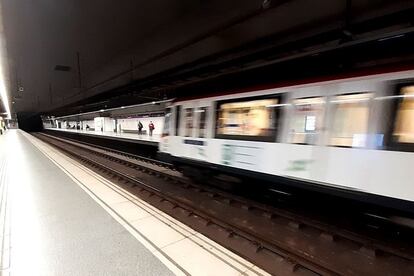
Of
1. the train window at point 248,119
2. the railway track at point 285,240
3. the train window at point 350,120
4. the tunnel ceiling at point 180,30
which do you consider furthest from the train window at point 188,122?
the train window at point 350,120

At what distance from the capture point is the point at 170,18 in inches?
268

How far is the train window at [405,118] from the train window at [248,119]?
1908mm

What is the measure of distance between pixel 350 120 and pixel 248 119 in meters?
1.99

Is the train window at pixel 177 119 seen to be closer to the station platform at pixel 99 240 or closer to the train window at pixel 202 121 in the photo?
the train window at pixel 202 121

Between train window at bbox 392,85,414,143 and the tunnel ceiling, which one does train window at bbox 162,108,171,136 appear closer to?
the tunnel ceiling

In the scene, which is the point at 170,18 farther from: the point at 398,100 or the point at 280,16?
the point at 398,100

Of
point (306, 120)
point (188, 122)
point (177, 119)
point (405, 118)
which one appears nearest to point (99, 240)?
point (306, 120)

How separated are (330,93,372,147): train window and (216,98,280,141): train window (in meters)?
1.11

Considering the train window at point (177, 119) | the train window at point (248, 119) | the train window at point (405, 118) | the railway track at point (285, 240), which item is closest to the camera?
the railway track at point (285, 240)

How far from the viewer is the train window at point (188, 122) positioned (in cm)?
702

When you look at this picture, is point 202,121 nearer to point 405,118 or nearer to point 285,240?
point 285,240

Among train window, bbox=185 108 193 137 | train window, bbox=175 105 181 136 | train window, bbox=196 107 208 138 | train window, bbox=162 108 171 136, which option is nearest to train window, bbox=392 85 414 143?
train window, bbox=196 107 208 138

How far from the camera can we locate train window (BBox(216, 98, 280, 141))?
16.5 feet

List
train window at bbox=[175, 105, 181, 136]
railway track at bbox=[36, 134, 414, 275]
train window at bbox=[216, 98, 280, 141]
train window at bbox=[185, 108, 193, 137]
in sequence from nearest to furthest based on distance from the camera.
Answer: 1. railway track at bbox=[36, 134, 414, 275]
2. train window at bbox=[216, 98, 280, 141]
3. train window at bbox=[185, 108, 193, 137]
4. train window at bbox=[175, 105, 181, 136]
